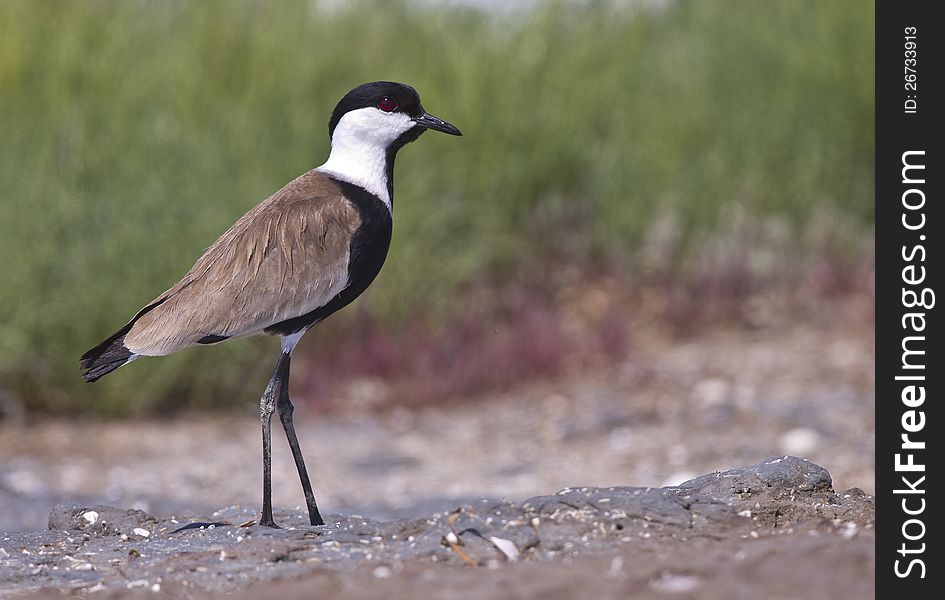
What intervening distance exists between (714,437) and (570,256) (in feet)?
9.25

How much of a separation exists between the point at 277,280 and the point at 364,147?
0.67 m

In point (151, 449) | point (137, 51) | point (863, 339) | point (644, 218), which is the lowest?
point (151, 449)

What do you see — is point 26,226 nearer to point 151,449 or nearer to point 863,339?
point 151,449

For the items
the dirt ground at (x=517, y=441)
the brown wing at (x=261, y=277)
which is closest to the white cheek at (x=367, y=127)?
the brown wing at (x=261, y=277)

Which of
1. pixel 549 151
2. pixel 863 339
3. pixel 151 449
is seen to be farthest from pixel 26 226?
pixel 863 339

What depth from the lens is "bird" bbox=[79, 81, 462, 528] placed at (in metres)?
5.18

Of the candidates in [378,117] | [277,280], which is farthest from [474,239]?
A: [277,280]

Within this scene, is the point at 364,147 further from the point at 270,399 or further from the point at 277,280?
the point at 270,399

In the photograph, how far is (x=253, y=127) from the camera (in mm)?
10250

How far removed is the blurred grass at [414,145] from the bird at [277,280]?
399 centimetres

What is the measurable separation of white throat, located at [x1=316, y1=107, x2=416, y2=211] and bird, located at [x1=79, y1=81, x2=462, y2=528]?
0.02 meters

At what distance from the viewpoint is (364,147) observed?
18.2 feet

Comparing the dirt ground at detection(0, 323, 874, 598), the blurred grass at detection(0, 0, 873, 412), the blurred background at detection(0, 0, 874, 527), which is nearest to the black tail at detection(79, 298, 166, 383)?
the dirt ground at detection(0, 323, 874, 598)

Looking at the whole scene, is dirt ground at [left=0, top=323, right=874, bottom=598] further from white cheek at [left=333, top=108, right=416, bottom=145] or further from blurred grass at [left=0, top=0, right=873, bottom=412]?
white cheek at [left=333, top=108, right=416, bottom=145]
